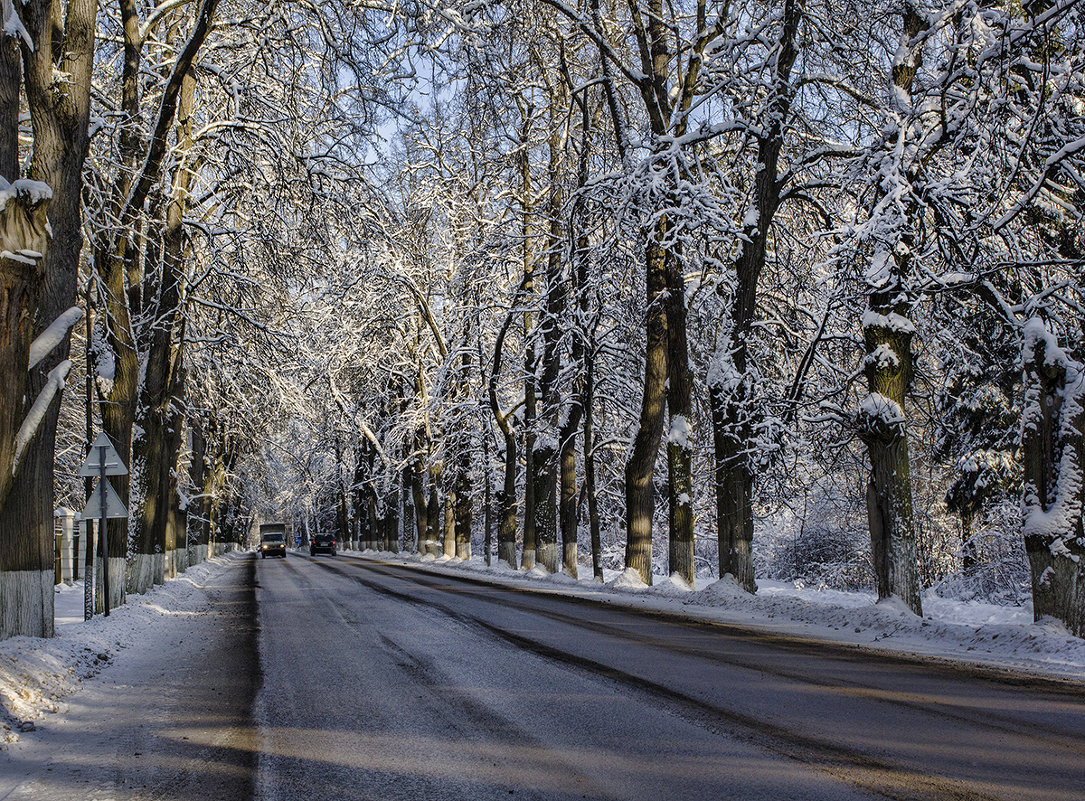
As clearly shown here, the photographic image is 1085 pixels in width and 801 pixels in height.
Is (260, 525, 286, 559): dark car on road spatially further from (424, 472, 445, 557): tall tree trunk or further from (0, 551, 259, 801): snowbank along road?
(0, 551, 259, 801): snowbank along road

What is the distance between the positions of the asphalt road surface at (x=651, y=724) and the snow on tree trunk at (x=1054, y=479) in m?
3.37

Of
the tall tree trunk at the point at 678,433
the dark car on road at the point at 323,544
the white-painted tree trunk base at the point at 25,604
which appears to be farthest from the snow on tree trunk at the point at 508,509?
the dark car on road at the point at 323,544

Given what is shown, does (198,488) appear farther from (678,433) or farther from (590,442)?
(678,433)

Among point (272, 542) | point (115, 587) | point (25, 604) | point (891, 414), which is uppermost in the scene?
point (891, 414)

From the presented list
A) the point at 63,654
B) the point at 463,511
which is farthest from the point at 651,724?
the point at 463,511

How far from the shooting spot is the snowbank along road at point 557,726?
5.06 meters

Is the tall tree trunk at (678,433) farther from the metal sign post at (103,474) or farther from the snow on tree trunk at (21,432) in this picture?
the snow on tree trunk at (21,432)

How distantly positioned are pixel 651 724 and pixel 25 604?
23.2 ft

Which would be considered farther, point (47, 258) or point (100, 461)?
point (100, 461)

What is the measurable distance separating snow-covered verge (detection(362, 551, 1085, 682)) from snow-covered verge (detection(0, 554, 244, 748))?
7.61 m

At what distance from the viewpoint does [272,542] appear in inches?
2751

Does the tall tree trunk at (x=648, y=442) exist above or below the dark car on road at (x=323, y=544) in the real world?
above

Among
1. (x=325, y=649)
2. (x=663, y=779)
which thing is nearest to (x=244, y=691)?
(x=325, y=649)

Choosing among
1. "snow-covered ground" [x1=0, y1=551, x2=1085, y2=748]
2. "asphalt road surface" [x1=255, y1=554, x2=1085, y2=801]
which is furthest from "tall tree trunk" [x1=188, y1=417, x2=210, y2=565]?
"asphalt road surface" [x1=255, y1=554, x2=1085, y2=801]
